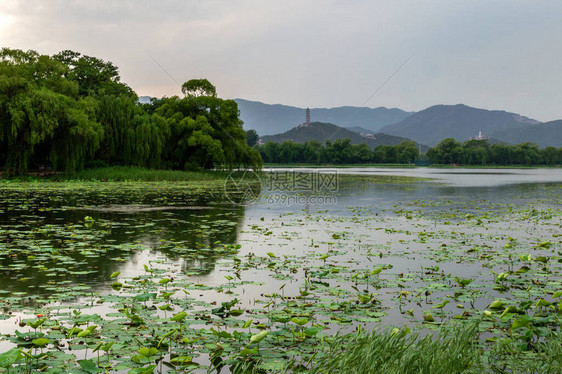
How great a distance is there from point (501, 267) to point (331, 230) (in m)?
5.15

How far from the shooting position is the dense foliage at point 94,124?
3098cm

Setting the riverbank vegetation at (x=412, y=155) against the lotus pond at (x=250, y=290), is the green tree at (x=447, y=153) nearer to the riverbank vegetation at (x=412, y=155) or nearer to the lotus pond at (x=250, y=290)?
the riverbank vegetation at (x=412, y=155)

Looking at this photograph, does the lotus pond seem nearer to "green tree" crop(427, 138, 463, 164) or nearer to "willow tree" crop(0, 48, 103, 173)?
"willow tree" crop(0, 48, 103, 173)

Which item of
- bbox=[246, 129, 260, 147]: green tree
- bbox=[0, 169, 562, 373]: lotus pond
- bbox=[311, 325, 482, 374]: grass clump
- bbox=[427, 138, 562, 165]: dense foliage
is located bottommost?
bbox=[0, 169, 562, 373]: lotus pond

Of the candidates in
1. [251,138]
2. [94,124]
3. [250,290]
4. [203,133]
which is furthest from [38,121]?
[251,138]

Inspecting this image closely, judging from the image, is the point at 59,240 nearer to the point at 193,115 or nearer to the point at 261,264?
the point at 261,264

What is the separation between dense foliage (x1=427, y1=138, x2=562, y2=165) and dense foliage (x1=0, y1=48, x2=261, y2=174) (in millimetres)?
112354

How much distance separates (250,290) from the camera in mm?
6320

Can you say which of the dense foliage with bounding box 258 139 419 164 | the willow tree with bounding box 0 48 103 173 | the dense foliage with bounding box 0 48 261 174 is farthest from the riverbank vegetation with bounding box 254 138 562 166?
the willow tree with bounding box 0 48 103 173

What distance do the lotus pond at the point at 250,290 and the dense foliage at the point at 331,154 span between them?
131655 mm

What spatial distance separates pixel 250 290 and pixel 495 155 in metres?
155

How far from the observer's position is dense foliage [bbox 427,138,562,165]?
14188 cm

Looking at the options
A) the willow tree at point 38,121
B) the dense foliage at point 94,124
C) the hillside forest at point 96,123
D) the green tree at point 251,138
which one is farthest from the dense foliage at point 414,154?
the willow tree at point 38,121

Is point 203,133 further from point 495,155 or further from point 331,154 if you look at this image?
point 495,155
